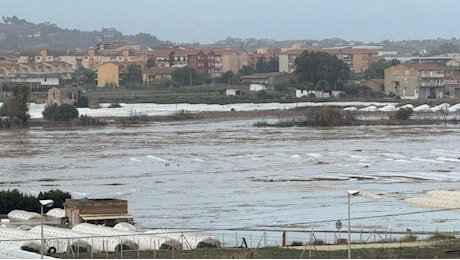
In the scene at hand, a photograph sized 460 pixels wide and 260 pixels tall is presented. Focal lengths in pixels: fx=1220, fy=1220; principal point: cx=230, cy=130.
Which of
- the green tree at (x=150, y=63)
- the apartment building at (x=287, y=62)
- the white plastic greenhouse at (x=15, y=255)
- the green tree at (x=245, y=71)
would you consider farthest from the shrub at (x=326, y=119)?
the apartment building at (x=287, y=62)

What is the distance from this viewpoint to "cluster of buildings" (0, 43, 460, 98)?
190ft

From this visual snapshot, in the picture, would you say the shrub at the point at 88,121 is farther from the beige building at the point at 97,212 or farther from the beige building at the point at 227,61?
the beige building at the point at 227,61

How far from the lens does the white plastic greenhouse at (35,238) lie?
50.5 feet

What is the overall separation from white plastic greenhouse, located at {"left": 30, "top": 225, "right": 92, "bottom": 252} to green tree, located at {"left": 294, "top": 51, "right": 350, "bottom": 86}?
41858 mm

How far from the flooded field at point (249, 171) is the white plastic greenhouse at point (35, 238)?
2.71 m

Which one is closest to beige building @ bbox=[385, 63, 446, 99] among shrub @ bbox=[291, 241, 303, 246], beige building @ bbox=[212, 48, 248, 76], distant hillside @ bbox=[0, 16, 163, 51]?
beige building @ bbox=[212, 48, 248, 76]

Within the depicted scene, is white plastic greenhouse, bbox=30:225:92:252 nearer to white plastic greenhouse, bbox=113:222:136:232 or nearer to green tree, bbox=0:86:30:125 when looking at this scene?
white plastic greenhouse, bbox=113:222:136:232

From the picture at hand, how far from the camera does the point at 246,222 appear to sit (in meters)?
18.7

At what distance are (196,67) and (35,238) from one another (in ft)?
205

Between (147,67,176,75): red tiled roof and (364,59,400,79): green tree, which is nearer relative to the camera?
(147,67,176,75): red tiled roof

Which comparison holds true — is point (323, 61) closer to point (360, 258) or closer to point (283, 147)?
point (283, 147)

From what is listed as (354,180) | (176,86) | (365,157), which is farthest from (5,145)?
(176,86)

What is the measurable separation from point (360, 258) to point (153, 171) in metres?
13.7

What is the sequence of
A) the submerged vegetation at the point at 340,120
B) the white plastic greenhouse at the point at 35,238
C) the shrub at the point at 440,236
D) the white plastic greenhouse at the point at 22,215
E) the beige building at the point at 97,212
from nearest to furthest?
the white plastic greenhouse at the point at 35,238, the shrub at the point at 440,236, the beige building at the point at 97,212, the white plastic greenhouse at the point at 22,215, the submerged vegetation at the point at 340,120
